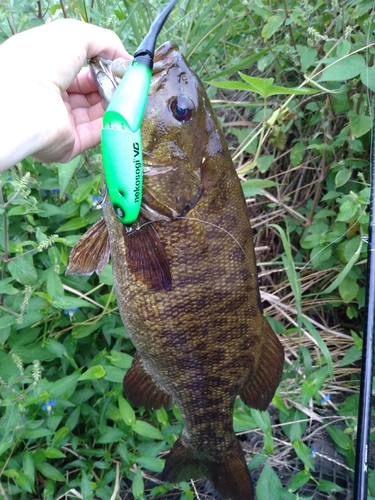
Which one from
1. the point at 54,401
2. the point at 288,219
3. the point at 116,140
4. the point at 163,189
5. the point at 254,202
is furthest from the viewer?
the point at 254,202

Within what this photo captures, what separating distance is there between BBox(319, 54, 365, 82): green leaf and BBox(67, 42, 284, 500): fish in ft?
2.34

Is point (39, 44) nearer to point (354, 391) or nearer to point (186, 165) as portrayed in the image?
point (186, 165)

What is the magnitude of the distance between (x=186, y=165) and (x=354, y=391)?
1830 mm

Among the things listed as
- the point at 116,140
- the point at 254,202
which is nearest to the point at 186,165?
the point at 116,140

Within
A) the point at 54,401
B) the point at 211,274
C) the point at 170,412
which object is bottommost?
the point at 170,412

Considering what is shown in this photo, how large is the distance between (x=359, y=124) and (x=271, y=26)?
707 mm

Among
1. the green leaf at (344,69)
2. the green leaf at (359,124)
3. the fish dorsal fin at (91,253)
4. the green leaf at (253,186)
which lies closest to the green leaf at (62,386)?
the fish dorsal fin at (91,253)

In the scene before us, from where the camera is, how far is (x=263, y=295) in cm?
259

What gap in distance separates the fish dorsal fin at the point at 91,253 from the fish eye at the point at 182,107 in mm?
494

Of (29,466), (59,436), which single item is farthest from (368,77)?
(29,466)

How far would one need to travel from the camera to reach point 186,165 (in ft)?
4.64

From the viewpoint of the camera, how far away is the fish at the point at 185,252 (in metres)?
1.39

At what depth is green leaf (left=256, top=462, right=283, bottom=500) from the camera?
1.63 metres

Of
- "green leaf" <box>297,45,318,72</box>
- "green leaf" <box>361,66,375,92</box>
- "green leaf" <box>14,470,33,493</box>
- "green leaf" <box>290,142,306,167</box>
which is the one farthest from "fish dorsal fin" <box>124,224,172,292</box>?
"green leaf" <box>290,142,306,167</box>
